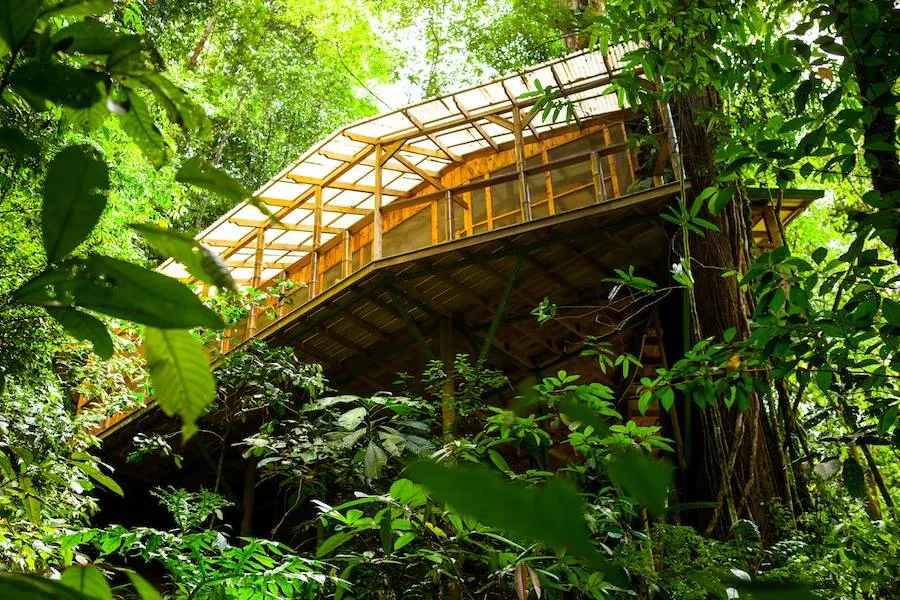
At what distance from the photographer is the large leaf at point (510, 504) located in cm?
22

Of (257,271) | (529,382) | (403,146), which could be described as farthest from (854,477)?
(257,271)

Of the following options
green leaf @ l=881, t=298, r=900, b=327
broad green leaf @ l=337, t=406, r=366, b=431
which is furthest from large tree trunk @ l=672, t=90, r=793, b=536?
green leaf @ l=881, t=298, r=900, b=327

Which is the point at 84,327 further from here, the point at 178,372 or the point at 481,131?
the point at 481,131

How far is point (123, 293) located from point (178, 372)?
0.06m

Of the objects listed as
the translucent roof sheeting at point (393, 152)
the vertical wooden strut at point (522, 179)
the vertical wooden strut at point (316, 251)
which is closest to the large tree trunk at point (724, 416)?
the vertical wooden strut at point (522, 179)

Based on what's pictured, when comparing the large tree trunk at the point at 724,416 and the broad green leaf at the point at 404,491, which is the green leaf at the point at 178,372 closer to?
the broad green leaf at the point at 404,491

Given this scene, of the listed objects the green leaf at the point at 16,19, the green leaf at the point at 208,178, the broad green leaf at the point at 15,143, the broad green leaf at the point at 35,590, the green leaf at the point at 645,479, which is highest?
the green leaf at the point at 16,19

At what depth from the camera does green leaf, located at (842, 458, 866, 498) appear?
202cm

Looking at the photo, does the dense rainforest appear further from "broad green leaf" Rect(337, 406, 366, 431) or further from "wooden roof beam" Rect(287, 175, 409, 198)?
"wooden roof beam" Rect(287, 175, 409, 198)

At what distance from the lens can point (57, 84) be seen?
45 centimetres

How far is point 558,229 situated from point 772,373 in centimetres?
509

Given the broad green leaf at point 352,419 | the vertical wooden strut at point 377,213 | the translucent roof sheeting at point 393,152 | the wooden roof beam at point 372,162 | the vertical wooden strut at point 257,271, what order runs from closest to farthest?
the broad green leaf at point 352,419 → the vertical wooden strut at point 377,213 → the translucent roof sheeting at point 393,152 → the wooden roof beam at point 372,162 → the vertical wooden strut at point 257,271

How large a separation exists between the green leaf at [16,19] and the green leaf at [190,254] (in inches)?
4.6

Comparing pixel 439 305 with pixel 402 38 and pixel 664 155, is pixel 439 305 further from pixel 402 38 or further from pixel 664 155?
pixel 402 38
